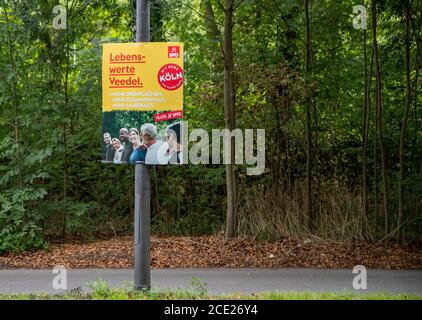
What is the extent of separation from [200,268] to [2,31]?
22.0 ft

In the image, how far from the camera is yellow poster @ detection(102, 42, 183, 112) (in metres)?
8.33

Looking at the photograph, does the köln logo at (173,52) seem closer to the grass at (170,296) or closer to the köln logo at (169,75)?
the köln logo at (169,75)

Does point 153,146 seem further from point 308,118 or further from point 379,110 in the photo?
point 379,110

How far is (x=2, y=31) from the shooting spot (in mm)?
14055

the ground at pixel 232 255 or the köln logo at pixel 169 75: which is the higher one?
the köln logo at pixel 169 75

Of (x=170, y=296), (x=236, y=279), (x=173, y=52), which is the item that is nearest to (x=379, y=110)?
(x=236, y=279)

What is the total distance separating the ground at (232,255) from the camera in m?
12.3

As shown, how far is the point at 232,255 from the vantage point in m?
12.9

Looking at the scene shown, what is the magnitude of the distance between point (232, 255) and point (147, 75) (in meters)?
5.62

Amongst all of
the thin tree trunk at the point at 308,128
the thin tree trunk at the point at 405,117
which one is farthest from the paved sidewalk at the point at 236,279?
the thin tree trunk at the point at 308,128

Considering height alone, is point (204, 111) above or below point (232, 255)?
above

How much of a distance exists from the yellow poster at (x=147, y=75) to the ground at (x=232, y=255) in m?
4.68

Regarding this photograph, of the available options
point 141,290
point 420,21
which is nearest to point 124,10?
point 420,21

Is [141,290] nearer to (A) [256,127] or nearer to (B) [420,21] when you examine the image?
(A) [256,127]
